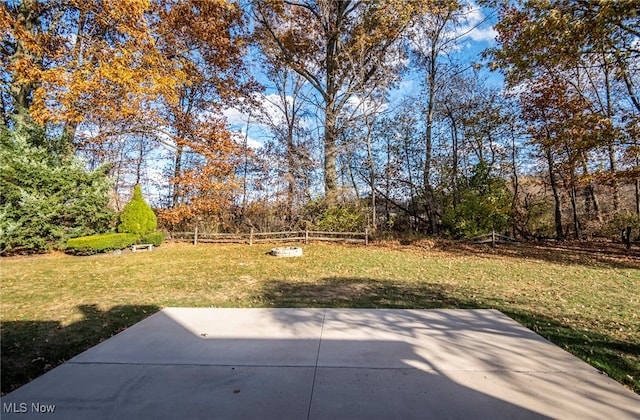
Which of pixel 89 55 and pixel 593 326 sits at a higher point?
pixel 89 55

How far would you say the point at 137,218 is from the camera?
12312mm

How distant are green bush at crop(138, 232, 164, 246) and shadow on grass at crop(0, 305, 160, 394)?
8434mm

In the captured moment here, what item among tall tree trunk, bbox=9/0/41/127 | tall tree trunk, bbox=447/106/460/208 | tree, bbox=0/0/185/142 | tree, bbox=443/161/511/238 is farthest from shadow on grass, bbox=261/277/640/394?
tall tree trunk, bbox=9/0/41/127

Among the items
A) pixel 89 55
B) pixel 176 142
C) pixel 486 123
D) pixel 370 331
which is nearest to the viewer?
pixel 370 331

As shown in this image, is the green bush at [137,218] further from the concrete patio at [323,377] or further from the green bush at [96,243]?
the concrete patio at [323,377]

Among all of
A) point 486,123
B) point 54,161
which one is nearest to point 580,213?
point 486,123

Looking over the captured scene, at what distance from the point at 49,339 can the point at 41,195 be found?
388 inches

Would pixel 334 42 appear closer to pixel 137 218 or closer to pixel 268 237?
pixel 268 237

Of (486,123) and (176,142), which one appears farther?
(486,123)

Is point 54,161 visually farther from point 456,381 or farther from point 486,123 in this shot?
point 486,123

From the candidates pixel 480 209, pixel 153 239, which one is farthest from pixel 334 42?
pixel 153 239

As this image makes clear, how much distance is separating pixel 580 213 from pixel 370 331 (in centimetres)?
1988

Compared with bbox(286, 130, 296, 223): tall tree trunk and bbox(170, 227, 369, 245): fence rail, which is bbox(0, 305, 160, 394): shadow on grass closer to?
bbox(170, 227, 369, 245): fence rail

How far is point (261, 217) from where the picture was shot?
15844 millimetres
